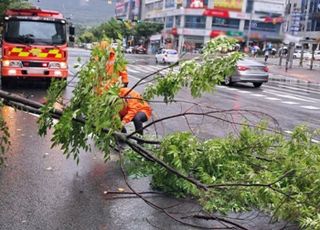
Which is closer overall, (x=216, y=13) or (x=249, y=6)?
(x=216, y=13)

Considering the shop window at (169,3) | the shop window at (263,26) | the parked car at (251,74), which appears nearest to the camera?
the parked car at (251,74)

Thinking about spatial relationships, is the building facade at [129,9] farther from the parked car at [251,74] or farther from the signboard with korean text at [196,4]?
the parked car at [251,74]

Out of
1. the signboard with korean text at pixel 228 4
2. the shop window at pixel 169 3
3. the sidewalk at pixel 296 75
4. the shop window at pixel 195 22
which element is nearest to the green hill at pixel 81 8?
the sidewalk at pixel 296 75

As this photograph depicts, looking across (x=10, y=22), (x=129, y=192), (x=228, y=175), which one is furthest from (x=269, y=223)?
(x=10, y=22)

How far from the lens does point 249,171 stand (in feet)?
16.1

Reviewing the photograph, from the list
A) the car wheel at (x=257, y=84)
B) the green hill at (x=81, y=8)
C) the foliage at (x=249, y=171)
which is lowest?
the car wheel at (x=257, y=84)

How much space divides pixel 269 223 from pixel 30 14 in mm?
12159

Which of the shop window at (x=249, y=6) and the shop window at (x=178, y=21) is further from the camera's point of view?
the shop window at (x=249, y=6)

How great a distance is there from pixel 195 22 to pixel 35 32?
76.7 metres

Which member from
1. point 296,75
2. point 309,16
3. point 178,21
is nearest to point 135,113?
point 296,75

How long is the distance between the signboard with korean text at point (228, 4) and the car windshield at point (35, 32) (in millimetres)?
78475

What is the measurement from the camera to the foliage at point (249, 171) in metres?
4.29

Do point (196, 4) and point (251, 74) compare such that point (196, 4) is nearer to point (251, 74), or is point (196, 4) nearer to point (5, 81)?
point (251, 74)

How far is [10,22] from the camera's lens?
14.8 m
